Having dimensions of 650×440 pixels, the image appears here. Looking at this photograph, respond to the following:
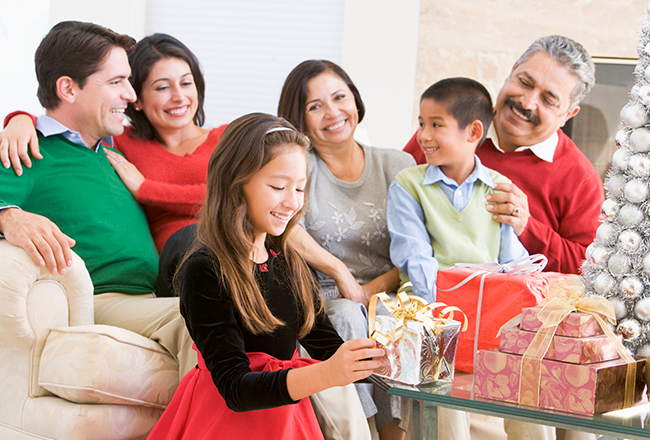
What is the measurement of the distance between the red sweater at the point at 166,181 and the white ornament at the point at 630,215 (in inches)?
53.8

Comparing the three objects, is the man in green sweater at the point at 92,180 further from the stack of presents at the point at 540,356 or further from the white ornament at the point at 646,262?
the white ornament at the point at 646,262

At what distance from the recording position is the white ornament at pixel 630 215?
1.23m

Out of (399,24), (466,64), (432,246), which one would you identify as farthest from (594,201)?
(399,24)

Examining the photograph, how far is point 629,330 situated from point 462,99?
992mm

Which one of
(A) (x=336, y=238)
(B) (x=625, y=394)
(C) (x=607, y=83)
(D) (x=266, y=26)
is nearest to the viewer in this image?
(B) (x=625, y=394)

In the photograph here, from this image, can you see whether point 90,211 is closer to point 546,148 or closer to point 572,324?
point 572,324

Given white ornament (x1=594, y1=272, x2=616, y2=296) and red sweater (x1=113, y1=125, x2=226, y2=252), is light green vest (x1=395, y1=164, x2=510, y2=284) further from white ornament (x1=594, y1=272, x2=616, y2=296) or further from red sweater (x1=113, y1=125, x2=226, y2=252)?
red sweater (x1=113, y1=125, x2=226, y2=252)

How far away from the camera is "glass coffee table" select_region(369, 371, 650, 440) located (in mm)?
968

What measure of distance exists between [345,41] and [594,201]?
5.99 ft

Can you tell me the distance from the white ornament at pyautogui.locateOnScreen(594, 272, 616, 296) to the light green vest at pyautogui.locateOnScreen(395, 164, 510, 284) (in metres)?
0.55

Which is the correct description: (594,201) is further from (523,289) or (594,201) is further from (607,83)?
(607,83)

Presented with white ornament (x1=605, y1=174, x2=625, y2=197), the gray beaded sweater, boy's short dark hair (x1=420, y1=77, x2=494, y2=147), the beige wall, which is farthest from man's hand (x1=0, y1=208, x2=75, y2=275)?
the beige wall

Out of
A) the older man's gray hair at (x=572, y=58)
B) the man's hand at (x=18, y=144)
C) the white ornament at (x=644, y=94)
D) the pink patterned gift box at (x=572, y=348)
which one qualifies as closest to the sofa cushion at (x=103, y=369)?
the man's hand at (x=18, y=144)

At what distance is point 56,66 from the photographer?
6.52 feet
